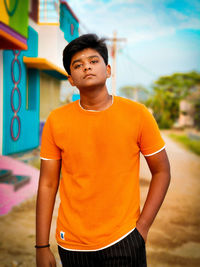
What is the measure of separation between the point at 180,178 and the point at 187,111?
13.2 meters

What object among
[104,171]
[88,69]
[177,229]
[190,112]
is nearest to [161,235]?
[177,229]

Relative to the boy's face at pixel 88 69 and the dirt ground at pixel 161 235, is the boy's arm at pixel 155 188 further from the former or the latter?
the dirt ground at pixel 161 235

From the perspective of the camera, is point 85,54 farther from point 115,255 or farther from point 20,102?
point 20,102

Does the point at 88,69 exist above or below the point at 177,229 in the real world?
above

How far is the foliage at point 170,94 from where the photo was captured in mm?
22766

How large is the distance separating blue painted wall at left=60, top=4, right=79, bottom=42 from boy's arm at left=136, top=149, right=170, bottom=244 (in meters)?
1.16

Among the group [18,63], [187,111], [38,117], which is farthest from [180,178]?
[187,111]

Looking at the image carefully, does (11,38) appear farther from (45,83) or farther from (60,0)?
(60,0)

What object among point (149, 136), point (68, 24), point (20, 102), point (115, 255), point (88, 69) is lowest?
point (115, 255)

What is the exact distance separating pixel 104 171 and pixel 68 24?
149cm

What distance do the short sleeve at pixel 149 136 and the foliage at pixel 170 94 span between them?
21.6 m

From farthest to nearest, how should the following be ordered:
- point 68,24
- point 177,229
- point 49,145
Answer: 1. point 177,229
2. point 68,24
3. point 49,145

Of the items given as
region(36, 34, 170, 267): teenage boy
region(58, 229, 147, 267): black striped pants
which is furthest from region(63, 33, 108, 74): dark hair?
region(58, 229, 147, 267): black striped pants

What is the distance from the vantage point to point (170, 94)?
1014 inches
